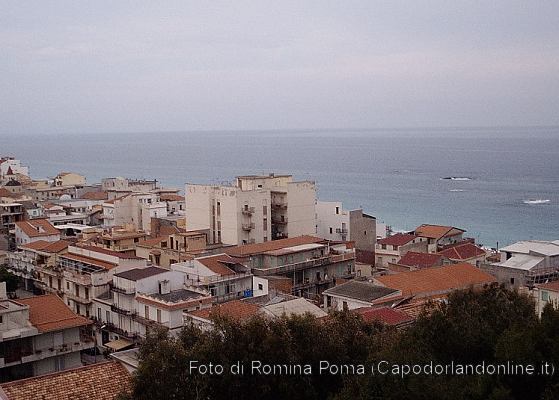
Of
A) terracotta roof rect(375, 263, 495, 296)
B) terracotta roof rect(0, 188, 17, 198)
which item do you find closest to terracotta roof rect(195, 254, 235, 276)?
terracotta roof rect(375, 263, 495, 296)

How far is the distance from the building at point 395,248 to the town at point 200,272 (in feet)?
0.25

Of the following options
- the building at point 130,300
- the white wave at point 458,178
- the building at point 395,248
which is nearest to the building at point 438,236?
the building at point 395,248

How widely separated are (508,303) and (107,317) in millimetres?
19948

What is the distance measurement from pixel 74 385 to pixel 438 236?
32.0m

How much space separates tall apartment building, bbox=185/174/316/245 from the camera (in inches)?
1817

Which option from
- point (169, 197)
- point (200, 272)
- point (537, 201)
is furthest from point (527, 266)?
point (537, 201)

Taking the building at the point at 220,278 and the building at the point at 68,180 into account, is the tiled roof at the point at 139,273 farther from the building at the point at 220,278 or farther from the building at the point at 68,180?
the building at the point at 68,180

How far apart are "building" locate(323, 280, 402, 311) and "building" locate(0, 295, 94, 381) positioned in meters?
9.95

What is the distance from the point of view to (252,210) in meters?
46.3

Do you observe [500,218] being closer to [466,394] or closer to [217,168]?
[466,394]

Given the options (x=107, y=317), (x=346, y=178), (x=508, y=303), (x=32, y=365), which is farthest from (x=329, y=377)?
(x=346, y=178)

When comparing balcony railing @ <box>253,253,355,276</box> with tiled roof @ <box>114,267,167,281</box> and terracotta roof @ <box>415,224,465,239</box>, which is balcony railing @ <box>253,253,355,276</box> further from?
terracotta roof @ <box>415,224,465,239</box>

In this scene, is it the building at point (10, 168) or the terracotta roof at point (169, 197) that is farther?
the building at point (10, 168)

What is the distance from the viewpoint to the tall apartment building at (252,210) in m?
46.2
